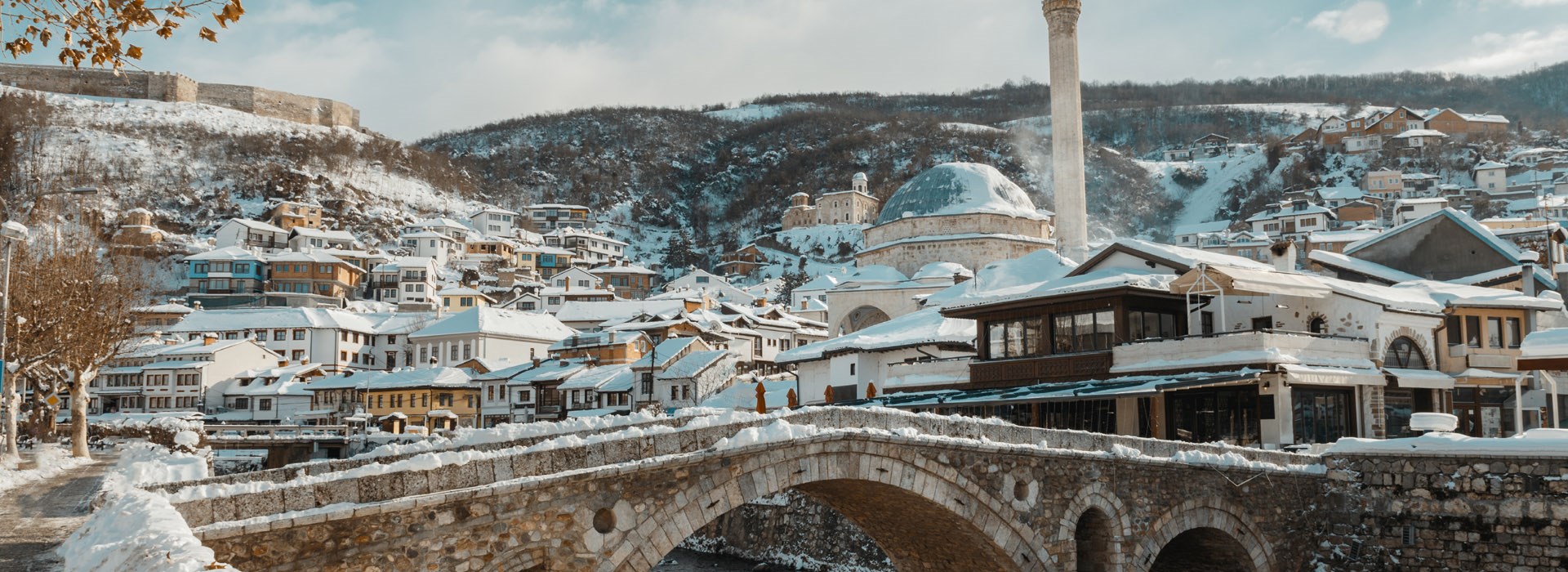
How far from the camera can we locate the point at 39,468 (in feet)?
90.7

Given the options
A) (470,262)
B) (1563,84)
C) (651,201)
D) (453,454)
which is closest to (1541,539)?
(453,454)

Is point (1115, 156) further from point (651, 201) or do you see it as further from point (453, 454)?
point (453, 454)

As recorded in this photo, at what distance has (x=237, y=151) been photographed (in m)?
126

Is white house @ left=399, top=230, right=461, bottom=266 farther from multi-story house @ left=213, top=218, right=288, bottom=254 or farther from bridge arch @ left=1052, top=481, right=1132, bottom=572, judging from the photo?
bridge arch @ left=1052, top=481, right=1132, bottom=572

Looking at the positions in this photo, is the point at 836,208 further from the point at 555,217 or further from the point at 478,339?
the point at 478,339

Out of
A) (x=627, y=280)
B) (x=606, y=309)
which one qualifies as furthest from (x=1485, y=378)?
(x=627, y=280)

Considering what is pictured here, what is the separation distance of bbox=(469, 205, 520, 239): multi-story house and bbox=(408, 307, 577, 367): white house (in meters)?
50.9

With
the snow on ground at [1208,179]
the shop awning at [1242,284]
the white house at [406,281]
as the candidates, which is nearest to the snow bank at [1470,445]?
the shop awning at [1242,284]

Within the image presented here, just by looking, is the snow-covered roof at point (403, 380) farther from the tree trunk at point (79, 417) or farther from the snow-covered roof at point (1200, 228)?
the snow-covered roof at point (1200, 228)

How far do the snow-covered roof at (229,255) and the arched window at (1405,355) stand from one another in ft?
286

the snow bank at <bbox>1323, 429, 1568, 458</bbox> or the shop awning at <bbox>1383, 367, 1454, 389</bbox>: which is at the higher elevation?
the shop awning at <bbox>1383, 367, 1454, 389</bbox>

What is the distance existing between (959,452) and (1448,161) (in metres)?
120

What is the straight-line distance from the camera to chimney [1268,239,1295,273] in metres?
28.9

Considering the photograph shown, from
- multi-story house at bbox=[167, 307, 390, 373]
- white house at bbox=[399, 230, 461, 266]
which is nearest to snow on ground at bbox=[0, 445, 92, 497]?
multi-story house at bbox=[167, 307, 390, 373]
